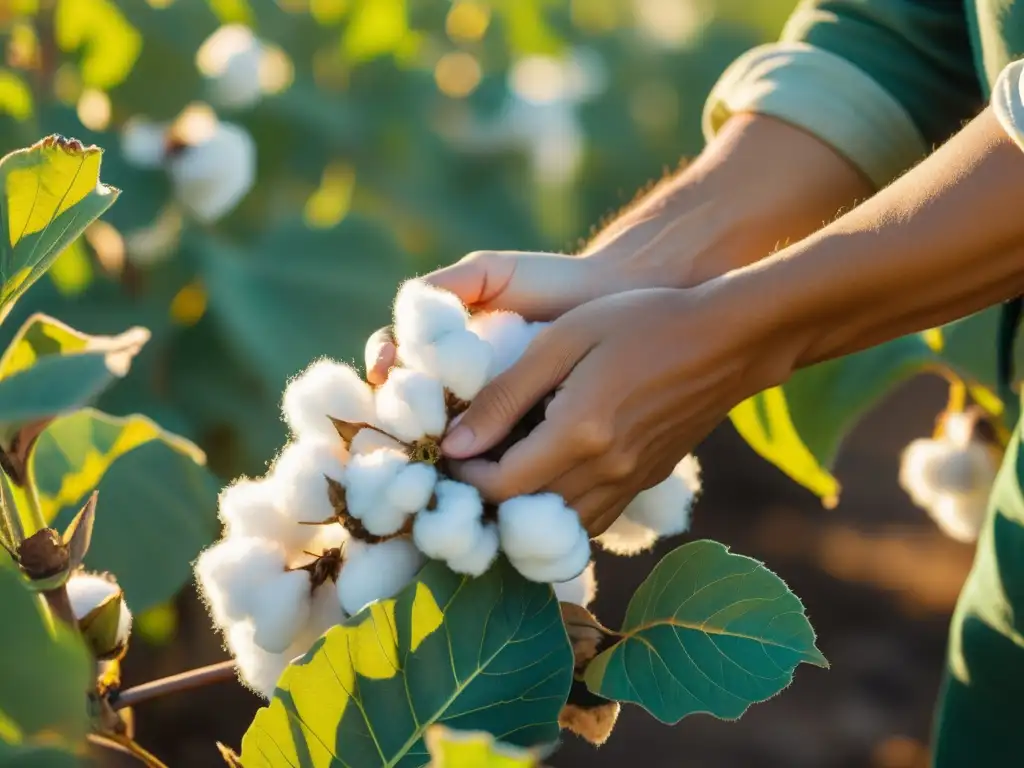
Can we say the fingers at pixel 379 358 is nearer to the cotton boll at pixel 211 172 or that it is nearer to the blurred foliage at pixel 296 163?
the blurred foliage at pixel 296 163

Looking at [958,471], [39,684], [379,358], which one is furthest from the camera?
[958,471]

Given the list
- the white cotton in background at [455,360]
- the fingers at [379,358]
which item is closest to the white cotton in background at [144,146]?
the fingers at [379,358]

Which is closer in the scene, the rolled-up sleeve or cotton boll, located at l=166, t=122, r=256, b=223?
the rolled-up sleeve

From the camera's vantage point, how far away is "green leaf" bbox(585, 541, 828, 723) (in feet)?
2.10

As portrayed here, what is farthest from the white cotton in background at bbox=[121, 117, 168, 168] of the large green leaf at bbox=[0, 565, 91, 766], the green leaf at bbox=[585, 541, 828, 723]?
the large green leaf at bbox=[0, 565, 91, 766]

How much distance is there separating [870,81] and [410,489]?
550 millimetres

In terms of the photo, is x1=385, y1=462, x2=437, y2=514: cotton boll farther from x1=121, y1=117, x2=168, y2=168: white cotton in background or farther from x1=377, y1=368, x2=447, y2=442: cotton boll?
x1=121, y1=117, x2=168, y2=168: white cotton in background

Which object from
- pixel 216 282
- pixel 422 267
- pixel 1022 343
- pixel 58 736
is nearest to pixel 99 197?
pixel 58 736

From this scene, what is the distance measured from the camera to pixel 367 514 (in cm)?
66

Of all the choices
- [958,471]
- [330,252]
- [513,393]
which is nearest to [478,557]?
[513,393]

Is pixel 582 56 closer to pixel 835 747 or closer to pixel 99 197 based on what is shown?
pixel 835 747

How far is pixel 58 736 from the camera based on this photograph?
46 cm

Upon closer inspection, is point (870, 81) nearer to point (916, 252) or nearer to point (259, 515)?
point (916, 252)

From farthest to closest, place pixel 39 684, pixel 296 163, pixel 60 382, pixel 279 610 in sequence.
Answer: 1. pixel 296 163
2. pixel 279 610
3. pixel 60 382
4. pixel 39 684
